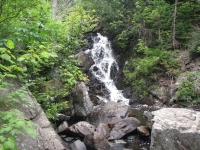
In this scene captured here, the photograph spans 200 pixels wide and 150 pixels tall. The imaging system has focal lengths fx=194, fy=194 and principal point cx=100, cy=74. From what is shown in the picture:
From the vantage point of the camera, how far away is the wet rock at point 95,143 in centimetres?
605

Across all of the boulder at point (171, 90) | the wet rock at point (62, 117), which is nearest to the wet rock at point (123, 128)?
the wet rock at point (62, 117)

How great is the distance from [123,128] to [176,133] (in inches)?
105

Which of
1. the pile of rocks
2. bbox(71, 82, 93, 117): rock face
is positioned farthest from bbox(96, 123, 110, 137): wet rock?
bbox(71, 82, 93, 117): rock face

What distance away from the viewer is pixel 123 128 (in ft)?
24.3

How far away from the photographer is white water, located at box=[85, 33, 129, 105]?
47.6 ft

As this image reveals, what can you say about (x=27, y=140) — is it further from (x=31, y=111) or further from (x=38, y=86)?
(x=38, y=86)

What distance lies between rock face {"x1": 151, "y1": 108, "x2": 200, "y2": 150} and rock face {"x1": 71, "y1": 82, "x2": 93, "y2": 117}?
11.9ft

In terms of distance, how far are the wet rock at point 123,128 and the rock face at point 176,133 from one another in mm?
1837

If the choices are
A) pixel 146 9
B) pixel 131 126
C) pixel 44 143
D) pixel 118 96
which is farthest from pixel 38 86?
pixel 146 9

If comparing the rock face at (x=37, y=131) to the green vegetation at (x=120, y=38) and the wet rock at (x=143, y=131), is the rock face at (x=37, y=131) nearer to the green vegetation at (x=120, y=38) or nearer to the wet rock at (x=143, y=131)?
the green vegetation at (x=120, y=38)

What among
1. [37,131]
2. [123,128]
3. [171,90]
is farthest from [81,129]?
[171,90]

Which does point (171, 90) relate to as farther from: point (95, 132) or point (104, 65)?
point (95, 132)

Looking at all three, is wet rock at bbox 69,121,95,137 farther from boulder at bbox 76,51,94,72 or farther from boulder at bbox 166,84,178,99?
boulder at bbox 76,51,94,72

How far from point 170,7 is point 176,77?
5.74 meters
